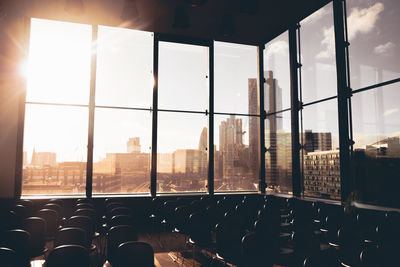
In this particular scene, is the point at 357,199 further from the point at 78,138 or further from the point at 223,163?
the point at 78,138

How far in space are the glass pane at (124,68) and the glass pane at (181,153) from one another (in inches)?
42.4

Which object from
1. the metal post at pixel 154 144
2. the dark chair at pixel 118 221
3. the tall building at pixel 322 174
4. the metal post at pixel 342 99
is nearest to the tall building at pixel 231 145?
the metal post at pixel 154 144

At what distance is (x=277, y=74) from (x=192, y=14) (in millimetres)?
3578

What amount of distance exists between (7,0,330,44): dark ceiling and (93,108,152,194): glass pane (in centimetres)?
281

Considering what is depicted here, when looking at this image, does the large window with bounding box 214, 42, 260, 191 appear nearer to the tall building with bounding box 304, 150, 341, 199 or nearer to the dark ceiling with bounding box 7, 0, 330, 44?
the dark ceiling with bounding box 7, 0, 330, 44

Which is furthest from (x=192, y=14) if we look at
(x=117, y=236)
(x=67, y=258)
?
(x=67, y=258)

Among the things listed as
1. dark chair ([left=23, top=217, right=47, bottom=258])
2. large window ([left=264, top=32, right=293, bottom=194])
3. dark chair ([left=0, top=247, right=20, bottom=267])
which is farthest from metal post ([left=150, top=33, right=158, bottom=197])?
dark chair ([left=0, top=247, right=20, bottom=267])

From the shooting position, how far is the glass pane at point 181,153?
9.24m

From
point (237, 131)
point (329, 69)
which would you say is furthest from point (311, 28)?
point (237, 131)

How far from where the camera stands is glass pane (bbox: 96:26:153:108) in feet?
29.3

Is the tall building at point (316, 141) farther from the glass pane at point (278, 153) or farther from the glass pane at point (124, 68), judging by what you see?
the glass pane at point (124, 68)

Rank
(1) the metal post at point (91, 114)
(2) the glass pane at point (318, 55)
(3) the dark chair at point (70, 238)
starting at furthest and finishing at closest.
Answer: (1) the metal post at point (91, 114)
(2) the glass pane at point (318, 55)
(3) the dark chair at point (70, 238)

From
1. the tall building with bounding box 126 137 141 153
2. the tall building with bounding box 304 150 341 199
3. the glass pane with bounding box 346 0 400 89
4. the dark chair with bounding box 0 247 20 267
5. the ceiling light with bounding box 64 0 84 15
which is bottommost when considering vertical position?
the dark chair with bounding box 0 247 20 267

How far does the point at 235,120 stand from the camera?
10109 millimetres
